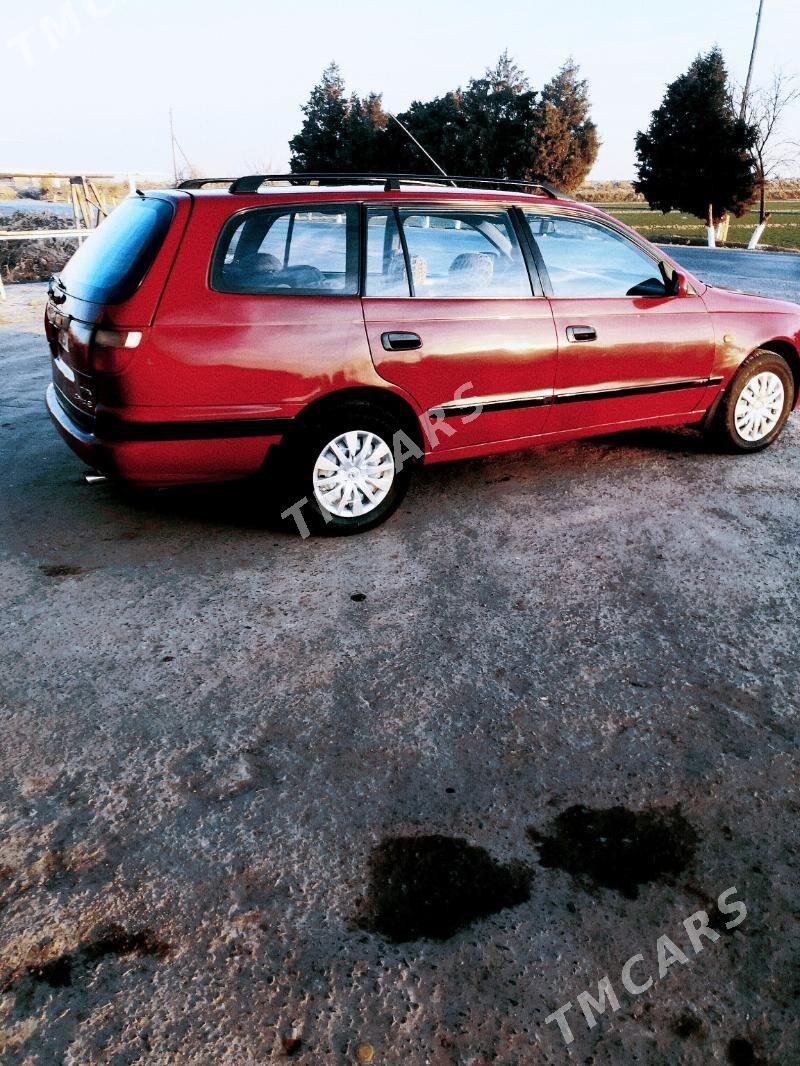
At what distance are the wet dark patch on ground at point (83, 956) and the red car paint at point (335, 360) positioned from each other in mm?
2222

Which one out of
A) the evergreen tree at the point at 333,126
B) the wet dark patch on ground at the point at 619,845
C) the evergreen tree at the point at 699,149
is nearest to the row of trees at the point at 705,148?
the evergreen tree at the point at 699,149

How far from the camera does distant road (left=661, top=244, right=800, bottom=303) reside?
14.3 m

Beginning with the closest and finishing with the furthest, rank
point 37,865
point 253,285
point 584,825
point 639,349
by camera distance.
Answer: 1. point 37,865
2. point 584,825
3. point 253,285
4. point 639,349

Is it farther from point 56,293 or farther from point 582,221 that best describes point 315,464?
point 582,221

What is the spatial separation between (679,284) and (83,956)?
4644 mm

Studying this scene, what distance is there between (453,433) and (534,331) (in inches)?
28.4

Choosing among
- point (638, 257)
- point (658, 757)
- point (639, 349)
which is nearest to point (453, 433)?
point (639, 349)

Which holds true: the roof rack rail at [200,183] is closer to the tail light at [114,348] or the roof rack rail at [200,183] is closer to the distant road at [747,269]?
the tail light at [114,348]

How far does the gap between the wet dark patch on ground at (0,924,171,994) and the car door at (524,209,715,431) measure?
3.56m

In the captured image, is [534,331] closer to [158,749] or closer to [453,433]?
[453,433]

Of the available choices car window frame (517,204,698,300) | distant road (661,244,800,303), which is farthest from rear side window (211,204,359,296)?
distant road (661,244,800,303)

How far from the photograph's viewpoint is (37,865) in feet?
7.53

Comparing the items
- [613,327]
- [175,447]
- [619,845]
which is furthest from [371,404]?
[619,845]

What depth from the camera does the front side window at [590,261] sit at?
15.2ft
